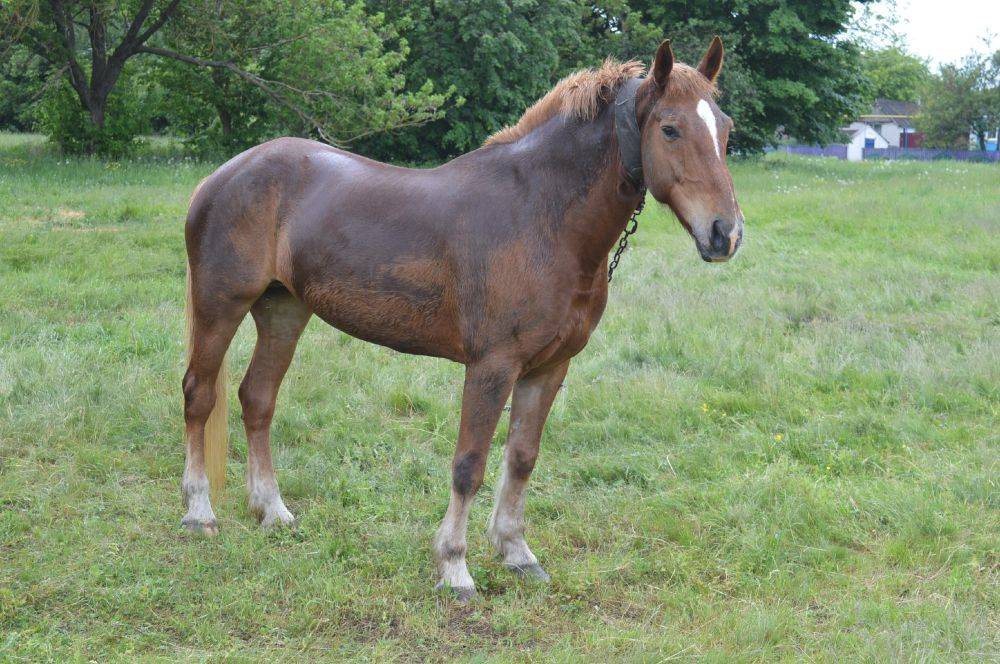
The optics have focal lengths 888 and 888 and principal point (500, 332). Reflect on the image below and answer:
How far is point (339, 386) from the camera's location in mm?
6453

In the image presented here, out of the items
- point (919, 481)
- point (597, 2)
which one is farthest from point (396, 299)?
point (597, 2)

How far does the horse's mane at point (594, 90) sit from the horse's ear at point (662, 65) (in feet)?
0.08

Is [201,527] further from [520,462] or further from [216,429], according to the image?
[520,462]

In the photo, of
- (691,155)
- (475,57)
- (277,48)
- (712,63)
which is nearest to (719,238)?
(691,155)

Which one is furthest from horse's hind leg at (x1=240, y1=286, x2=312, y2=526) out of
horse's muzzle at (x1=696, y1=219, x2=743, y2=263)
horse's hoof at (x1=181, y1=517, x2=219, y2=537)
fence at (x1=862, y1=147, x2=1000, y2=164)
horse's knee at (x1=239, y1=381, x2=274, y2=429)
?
fence at (x1=862, y1=147, x2=1000, y2=164)

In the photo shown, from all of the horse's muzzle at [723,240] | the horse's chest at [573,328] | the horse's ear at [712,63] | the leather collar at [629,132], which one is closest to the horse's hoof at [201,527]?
the horse's chest at [573,328]

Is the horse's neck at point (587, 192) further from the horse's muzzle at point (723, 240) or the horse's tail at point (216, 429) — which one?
the horse's tail at point (216, 429)

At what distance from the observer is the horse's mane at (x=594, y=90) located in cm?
340

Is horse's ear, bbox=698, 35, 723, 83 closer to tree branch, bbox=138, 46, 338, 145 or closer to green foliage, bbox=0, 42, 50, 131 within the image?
tree branch, bbox=138, 46, 338, 145

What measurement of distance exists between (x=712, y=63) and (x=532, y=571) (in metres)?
2.36

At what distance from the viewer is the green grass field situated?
3.59 meters

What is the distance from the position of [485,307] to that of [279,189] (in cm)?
129

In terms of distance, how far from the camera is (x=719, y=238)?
3246mm

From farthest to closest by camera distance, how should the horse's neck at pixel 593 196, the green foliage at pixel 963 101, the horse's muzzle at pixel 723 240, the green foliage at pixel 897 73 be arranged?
the green foliage at pixel 897 73 → the green foliage at pixel 963 101 → the horse's neck at pixel 593 196 → the horse's muzzle at pixel 723 240
